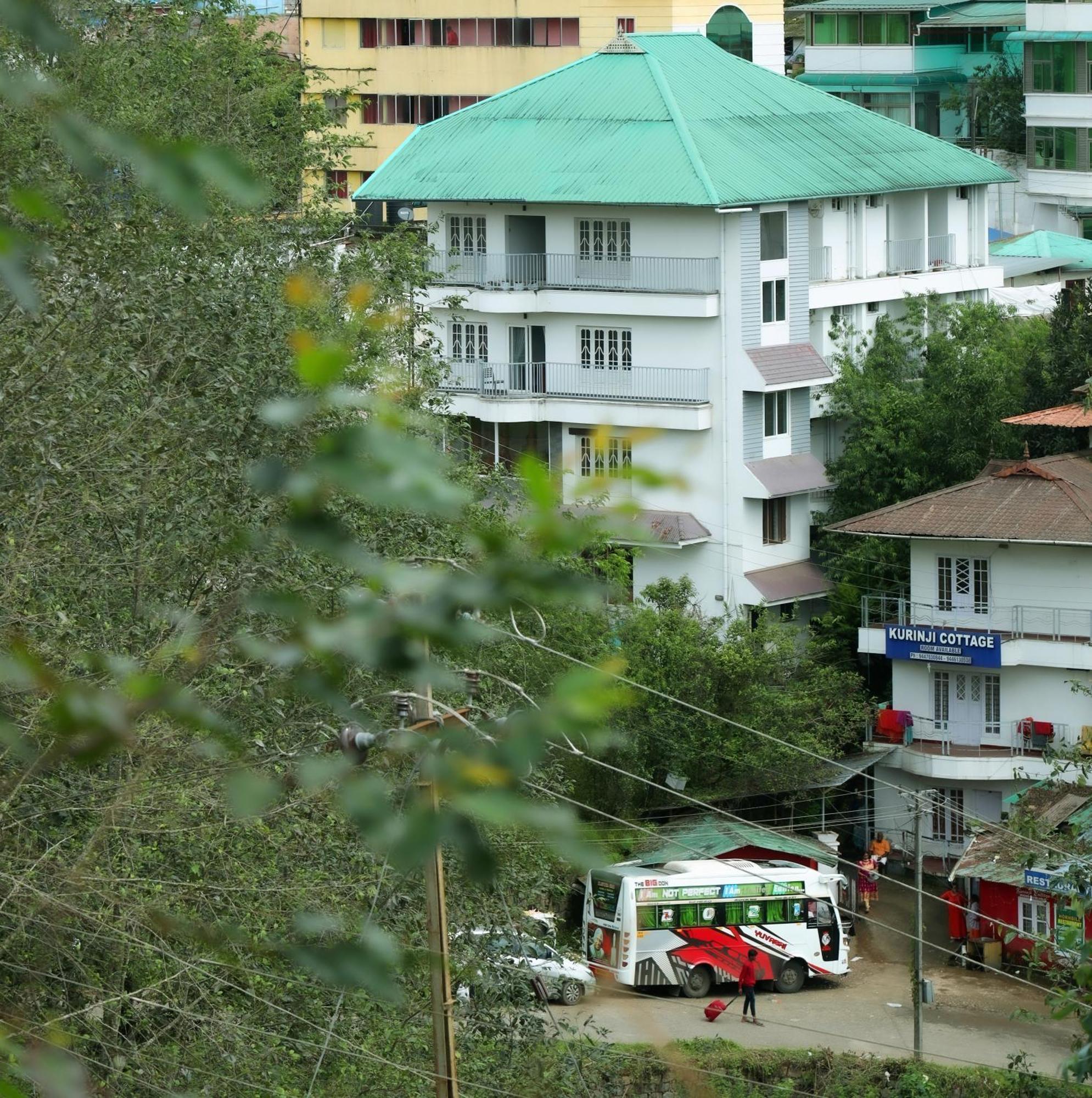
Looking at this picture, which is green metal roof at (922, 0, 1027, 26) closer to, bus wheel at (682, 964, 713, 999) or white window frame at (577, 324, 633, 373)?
white window frame at (577, 324, 633, 373)

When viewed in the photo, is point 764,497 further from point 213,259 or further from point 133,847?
point 133,847

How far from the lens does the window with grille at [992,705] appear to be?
25.9 meters

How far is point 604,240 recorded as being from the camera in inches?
1242

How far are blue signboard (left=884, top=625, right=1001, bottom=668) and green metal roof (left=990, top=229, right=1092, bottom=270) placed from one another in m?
17.8

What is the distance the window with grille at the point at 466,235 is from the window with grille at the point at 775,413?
5.72m

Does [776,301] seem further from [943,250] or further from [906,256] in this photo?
[943,250]

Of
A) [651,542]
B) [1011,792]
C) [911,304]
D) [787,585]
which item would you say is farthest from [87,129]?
[911,304]

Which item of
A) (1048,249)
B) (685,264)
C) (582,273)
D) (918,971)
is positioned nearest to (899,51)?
(1048,249)

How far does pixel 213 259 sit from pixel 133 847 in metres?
6.27

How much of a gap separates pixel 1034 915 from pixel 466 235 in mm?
15589

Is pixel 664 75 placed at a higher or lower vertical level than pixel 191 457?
higher

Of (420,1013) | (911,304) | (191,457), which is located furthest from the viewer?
(911,304)

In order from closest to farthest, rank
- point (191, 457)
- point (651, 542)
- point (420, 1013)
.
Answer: point (651, 542) → point (420, 1013) → point (191, 457)

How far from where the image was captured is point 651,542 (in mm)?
3479
